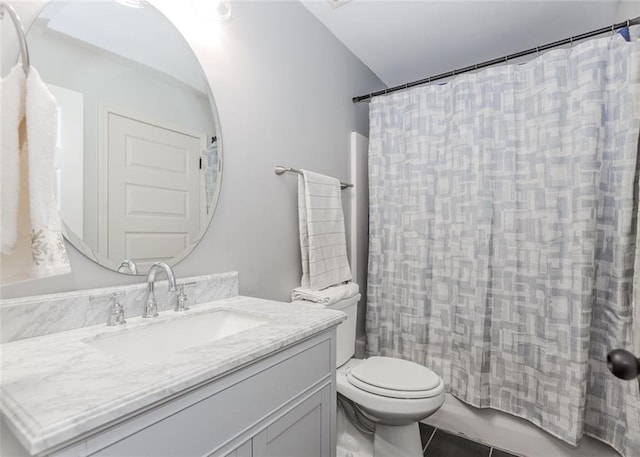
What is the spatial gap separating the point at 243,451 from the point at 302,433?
25 cm

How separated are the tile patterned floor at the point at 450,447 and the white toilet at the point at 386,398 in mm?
301

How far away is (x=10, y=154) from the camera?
58 centimetres

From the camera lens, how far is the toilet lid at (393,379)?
1.45 meters

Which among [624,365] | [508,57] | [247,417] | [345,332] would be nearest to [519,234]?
[508,57]

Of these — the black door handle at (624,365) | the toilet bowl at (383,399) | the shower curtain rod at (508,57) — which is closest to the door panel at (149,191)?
the toilet bowl at (383,399)

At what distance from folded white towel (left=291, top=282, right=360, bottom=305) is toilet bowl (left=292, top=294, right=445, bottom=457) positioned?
0.11 ft

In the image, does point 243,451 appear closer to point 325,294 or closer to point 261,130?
point 325,294

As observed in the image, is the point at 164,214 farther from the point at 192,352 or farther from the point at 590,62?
the point at 590,62

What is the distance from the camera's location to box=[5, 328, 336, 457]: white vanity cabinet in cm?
59

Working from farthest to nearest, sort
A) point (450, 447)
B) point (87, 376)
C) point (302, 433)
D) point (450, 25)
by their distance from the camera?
point (450, 25), point (450, 447), point (302, 433), point (87, 376)

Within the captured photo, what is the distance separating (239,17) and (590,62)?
5.32ft

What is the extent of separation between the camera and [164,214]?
120 centimetres

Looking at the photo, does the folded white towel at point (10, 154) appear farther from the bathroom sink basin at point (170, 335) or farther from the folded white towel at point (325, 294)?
the folded white towel at point (325, 294)

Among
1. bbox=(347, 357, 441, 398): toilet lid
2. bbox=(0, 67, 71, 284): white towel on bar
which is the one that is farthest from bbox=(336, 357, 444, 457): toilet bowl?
bbox=(0, 67, 71, 284): white towel on bar
